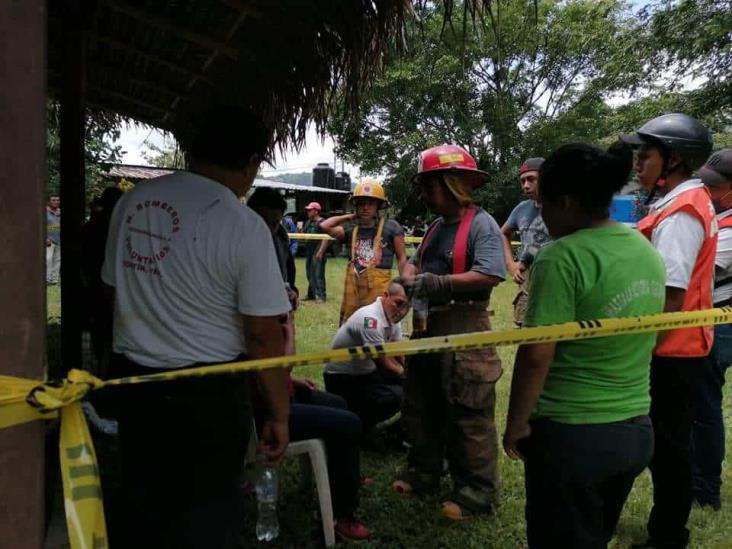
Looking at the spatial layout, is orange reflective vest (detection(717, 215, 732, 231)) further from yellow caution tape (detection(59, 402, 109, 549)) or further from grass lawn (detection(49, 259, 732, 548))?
yellow caution tape (detection(59, 402, 109, 549))

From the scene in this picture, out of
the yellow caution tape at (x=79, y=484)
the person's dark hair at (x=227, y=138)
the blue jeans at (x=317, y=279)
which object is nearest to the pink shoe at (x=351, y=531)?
the yellow caution tape at (x=79, y=484)

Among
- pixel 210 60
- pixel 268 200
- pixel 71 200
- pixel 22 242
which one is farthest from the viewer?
pixel 210 60

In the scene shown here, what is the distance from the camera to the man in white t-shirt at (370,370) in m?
3.39

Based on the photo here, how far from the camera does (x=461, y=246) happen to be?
9.80ft

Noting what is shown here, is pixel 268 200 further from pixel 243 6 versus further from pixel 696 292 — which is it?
pixel 696 292

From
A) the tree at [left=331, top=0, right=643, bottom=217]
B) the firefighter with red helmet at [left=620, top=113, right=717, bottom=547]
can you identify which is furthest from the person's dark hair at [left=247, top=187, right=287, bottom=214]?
the tree at [left=331, top=0, right=643, bottom=217]

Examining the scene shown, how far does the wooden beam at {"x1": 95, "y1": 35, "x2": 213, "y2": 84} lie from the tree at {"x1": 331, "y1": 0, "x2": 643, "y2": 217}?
15.3 meters

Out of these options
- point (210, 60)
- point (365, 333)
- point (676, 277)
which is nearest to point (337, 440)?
point (365, 333)

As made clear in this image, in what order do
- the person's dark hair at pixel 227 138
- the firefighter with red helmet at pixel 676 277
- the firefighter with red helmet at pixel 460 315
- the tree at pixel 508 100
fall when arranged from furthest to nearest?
1. the tree at pixel 508 100
2. the firefighter with red helmet at pixel 460 315
3. the firefighter with red helmet at pixel 676 277
4. the person's dark hair at pixel 227 138

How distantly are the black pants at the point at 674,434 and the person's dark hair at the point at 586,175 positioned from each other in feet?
3.56

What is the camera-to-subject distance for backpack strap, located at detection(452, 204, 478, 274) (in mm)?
2982

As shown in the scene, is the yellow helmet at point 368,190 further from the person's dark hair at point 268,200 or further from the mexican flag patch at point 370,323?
the mexican flag patch at point 370,323

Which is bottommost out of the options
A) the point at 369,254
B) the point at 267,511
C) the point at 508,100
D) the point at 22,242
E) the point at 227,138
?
the point at 267,511

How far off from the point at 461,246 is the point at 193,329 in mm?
1597
